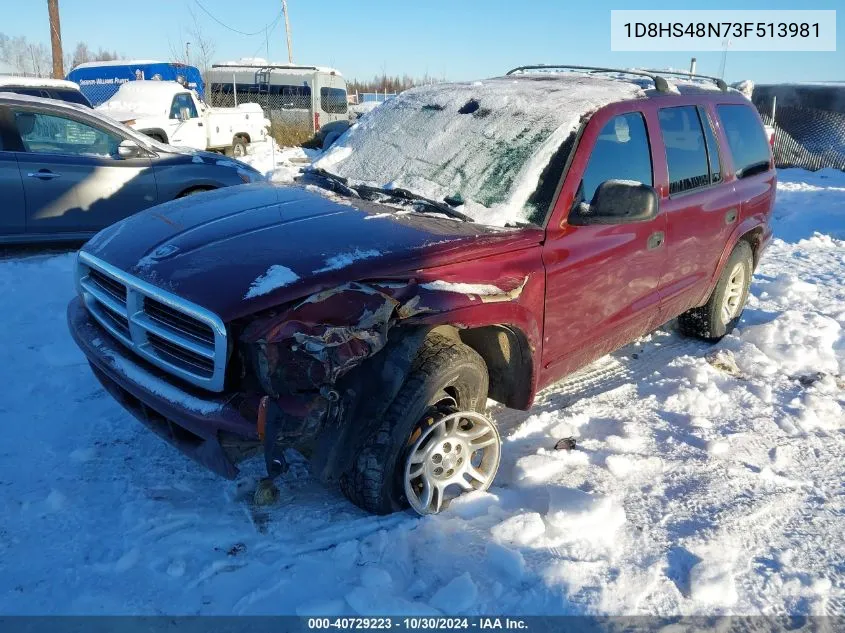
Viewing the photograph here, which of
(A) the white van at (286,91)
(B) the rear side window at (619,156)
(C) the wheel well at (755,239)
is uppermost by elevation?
(A) the white van at (286,91)

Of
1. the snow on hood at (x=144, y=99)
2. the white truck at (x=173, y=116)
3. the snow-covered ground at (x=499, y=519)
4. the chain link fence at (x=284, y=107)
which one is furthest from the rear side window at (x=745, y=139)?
the chain link fence at (x=284, y=107)

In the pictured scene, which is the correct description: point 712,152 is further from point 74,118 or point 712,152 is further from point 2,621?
point 74,118

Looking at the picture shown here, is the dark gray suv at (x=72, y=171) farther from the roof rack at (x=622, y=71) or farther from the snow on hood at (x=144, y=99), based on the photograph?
the snow on hood at (x=144, y=99)

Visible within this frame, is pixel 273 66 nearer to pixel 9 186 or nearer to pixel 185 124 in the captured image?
pixel 185 124

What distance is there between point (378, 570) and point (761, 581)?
150cm

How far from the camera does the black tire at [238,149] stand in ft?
53.3

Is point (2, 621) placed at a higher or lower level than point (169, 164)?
lower

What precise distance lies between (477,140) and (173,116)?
12.2 m

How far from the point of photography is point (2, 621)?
2.29 m

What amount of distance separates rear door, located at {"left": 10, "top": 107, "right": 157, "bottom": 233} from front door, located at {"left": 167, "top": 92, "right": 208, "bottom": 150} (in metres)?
6.75

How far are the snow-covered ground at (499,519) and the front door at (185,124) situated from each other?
1035cm

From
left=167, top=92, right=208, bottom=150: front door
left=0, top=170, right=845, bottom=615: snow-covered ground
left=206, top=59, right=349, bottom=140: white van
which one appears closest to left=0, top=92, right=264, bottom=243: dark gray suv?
left=0, top=170, right=845, bottom=615: snow-covered ground

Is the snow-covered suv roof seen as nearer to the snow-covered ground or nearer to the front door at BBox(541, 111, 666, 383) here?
the front door at BBox(541, 111, 666, 383)

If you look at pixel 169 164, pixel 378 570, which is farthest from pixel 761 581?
pixel 169 164
